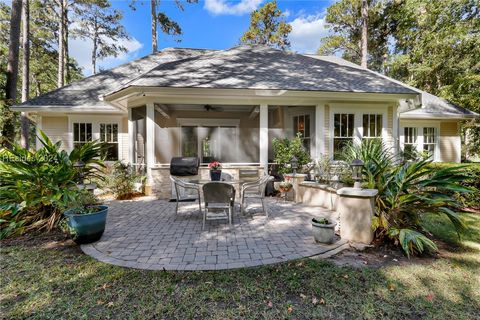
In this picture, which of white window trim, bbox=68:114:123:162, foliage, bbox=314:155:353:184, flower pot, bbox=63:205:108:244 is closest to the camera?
flower pot, bbox=63:205:108:244

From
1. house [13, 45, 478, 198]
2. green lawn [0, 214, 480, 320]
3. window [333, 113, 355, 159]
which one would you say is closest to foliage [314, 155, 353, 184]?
house [13, 45, 478, 198]

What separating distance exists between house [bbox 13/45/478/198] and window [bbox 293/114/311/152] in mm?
37

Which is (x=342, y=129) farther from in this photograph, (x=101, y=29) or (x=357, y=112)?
(x=101, y=29)

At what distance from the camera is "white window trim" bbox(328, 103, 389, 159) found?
802cm

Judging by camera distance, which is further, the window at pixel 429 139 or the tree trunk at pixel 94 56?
the tree trunk at pixel 94 56

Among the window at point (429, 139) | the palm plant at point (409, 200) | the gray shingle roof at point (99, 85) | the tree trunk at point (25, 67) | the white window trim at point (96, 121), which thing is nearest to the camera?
the palm plant at point (409, 200)

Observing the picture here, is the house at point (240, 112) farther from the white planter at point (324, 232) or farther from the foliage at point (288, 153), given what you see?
the white planter at point (324, 232)

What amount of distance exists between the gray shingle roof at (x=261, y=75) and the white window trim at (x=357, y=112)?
0.67 m

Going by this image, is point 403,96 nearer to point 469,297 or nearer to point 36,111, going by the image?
point 469,297

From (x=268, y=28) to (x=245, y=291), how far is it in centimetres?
2693

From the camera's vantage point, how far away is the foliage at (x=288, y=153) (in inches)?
295

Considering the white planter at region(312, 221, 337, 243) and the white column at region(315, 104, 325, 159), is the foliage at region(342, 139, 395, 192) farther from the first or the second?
the white column at region(315, 104, 325, 159)

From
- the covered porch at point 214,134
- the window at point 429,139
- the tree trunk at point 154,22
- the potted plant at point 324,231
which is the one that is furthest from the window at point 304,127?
the tree trunk at point 154,22

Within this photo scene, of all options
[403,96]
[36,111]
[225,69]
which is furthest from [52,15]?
[403,96]
